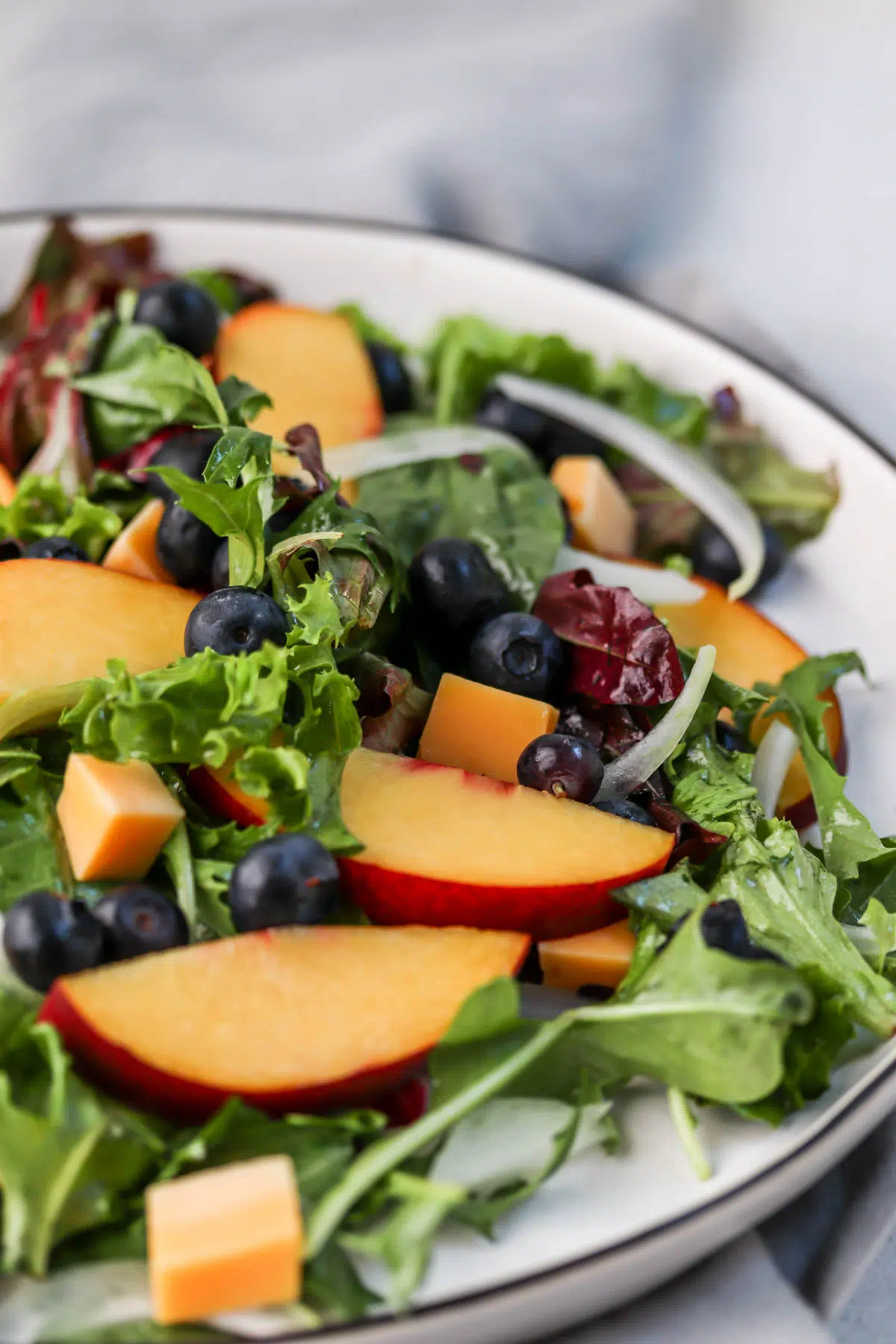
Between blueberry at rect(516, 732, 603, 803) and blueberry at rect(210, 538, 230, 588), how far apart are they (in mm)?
543

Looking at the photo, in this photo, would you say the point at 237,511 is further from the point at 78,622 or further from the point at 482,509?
the point at 482,509

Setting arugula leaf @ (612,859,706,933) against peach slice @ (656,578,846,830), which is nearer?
arugula leaf @ (612,859,706,933)

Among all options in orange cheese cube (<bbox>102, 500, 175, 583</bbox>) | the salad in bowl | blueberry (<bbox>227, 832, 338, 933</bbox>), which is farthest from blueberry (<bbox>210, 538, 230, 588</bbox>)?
blueberry (<bbox>227, 832, 338, 933</bbox>)

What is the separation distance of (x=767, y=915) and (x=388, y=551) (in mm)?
807

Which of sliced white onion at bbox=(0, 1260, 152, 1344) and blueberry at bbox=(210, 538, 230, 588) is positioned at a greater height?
blueberry at bbox=(210, 538, 230, 588)

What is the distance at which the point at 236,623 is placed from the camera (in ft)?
6.08

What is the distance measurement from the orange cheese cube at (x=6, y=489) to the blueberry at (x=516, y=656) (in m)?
0.99

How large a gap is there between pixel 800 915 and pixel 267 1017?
0.76 meters

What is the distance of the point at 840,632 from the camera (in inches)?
106

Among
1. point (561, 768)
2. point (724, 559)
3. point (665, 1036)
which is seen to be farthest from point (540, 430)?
point (665, 1036)

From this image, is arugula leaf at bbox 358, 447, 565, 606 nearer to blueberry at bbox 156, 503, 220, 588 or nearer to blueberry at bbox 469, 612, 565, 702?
blueberry at bbox 469, 612, 565, 702

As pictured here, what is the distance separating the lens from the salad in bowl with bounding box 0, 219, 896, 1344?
148 centimetres

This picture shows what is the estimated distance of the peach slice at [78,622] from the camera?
6.37 feet

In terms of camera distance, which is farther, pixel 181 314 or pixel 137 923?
pixel 181 314
